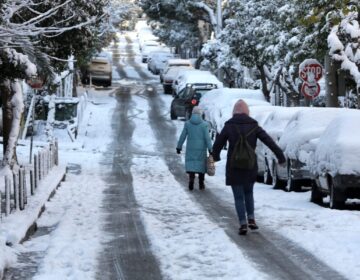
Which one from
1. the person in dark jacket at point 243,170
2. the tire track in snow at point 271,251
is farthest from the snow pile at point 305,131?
the person in dark jacket at point 243,170

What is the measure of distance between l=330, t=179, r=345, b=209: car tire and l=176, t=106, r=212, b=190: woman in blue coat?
3.93 metres

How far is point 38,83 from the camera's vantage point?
20.5 metres

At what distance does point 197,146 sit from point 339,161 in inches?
177

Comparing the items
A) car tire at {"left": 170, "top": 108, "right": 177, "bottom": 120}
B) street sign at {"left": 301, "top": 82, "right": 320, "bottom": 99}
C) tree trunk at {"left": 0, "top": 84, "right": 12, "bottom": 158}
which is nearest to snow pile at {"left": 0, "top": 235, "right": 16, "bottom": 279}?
tree trunk at {"left": 0, "top": 84, "right": 12, "bottom": 158}

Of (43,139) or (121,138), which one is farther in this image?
(121,138)

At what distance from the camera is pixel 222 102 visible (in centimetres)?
2792

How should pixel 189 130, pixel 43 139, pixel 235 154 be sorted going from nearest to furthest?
pixel 235 154, pixel 189 130, pixel 43 139

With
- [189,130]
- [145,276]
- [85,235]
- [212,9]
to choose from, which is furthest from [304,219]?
[212,9]

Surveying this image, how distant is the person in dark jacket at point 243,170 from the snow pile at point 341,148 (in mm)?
2075

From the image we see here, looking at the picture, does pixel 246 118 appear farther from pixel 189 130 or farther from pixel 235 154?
pixel 189 130

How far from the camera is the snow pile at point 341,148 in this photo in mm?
12383

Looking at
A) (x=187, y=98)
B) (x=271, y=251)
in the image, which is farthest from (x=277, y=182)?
(x=187, y=98)

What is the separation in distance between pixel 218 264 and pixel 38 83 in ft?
42.3

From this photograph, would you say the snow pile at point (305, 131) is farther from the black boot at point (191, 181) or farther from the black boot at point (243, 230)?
the black boot at point (243, 230)
